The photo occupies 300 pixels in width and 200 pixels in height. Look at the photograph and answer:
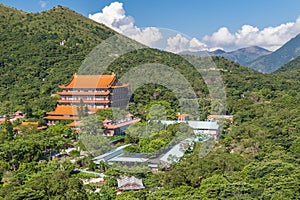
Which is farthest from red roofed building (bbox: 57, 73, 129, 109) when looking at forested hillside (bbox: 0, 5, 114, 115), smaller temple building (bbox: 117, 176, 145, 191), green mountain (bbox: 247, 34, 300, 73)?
green mountain (bbox: 247, 34, 300, 73)

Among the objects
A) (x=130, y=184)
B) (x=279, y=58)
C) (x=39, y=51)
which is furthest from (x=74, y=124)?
Answer: (x=279, y=58)

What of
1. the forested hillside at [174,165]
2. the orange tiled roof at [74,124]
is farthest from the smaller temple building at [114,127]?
the forested hillside at [174,165]

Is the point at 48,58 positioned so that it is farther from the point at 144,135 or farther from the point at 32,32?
the point at 144,135

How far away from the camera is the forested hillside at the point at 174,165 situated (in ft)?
30.3

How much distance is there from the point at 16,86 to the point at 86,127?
12.7 m

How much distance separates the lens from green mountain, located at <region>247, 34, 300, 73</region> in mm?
120062

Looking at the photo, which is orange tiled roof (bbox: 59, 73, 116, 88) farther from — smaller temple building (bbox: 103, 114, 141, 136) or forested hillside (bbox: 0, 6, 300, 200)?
smaller temple building (bbox: 103, 114, 141, 136)

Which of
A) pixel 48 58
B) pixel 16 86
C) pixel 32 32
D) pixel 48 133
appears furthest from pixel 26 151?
pixel 32 32

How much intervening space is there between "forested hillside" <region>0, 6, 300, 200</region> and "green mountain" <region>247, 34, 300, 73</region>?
91063mm

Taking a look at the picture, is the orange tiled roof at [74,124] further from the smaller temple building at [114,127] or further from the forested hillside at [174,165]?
the smaller temple building at [114,127]

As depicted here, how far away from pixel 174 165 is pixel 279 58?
12278cm

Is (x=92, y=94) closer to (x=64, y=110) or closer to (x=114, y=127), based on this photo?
(x=64, y=110)

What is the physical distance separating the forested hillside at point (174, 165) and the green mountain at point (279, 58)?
3585 inches

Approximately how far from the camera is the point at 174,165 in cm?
1234
